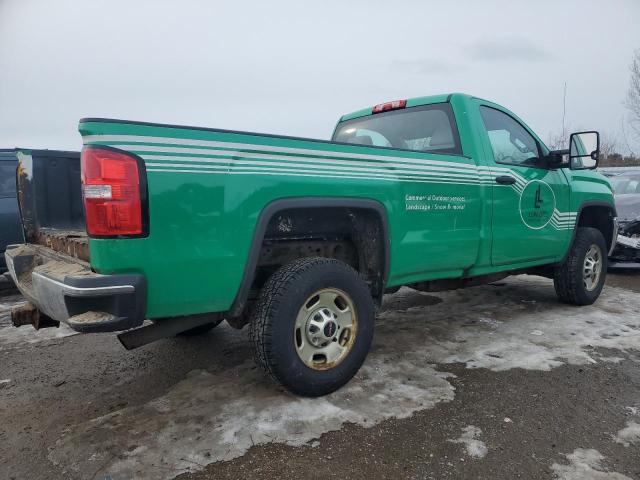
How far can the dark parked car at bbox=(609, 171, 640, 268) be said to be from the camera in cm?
666

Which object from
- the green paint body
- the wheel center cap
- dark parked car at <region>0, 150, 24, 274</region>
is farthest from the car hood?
dark parked car at <region>0, 150, 24, 274</region>

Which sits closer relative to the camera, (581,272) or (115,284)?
(115,284)

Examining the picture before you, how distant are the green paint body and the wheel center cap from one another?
1.84 ft

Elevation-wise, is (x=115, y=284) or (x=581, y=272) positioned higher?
(x=115, y=284)

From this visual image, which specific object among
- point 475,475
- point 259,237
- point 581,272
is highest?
point 259,237

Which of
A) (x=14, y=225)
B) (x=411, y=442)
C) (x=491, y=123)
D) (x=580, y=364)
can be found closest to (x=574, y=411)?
(x=580, y=364)

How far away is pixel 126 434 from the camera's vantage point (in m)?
2.44

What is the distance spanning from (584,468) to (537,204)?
8.22 ft

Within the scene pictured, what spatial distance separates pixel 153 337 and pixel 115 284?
57 centimetres

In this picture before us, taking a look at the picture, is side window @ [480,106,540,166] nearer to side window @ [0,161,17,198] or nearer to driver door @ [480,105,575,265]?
driver door @ [480,105,575,265]

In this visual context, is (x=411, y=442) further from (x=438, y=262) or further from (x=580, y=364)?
(x=580, y=364)

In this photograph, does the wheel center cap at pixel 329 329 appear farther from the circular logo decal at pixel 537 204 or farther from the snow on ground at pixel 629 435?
the circular logo decal at pixel 537 204

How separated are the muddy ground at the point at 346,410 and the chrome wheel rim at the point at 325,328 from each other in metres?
0.24

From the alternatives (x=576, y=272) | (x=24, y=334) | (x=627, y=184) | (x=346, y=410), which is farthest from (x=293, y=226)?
(x=627, y=184)
